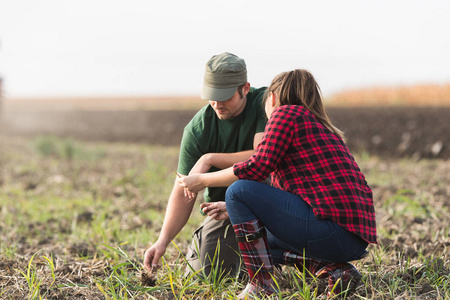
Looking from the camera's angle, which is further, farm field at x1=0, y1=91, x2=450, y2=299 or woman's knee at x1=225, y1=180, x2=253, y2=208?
farm field at x1=0, y1=91, x2=450, y2=299

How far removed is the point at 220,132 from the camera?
2801 mm

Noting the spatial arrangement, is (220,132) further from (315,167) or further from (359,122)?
(359,122)

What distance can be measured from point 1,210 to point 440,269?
14.5ft

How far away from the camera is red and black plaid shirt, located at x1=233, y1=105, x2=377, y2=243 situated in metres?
2.21

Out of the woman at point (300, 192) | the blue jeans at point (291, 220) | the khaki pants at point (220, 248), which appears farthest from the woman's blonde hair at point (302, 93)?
the khaki pants at point (220, 248)

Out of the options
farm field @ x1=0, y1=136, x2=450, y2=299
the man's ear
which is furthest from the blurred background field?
the man's ear

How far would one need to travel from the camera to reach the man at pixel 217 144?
8.37 ft

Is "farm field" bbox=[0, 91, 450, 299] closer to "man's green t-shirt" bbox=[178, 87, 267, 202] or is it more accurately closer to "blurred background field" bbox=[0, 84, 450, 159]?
"blurred background field" bbox=[0, 84, 450, 159]

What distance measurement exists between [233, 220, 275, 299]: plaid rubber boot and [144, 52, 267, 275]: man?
0.69 ft

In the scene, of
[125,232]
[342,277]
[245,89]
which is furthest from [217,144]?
[125,232]

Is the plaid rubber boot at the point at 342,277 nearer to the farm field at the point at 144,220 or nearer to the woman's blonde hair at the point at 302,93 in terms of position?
the farm field at the point at 144,220

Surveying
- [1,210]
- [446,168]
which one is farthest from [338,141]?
[446,168]

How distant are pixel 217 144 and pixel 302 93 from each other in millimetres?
700

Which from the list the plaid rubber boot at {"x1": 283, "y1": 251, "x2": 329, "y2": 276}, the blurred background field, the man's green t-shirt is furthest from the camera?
the blurred background field
